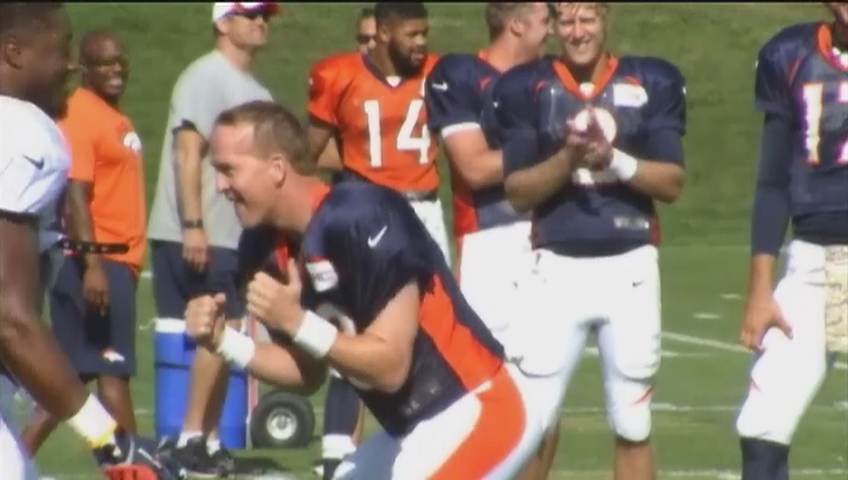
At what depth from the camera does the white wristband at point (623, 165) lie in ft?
26.0

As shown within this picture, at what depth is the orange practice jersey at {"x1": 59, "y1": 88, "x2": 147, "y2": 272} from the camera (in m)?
9.46

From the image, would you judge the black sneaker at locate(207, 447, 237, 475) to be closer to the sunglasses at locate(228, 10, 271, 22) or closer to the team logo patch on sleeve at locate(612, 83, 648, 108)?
the sunglasses at locate(228, 10, 271, 22)

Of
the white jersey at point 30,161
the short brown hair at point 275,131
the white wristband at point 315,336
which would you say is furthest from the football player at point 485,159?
the white jersey at point 30,161

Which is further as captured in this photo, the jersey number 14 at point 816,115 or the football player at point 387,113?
the football player at point 387,113

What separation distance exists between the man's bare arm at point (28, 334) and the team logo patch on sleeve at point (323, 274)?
658 millimetres

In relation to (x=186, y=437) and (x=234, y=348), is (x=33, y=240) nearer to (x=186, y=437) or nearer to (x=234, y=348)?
(x=234, y=348)

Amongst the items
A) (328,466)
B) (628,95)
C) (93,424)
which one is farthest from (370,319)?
(328,466)

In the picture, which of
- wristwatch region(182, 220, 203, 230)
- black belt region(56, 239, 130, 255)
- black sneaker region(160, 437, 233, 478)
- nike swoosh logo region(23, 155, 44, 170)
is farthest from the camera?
wristwatch region(182, 220, 203, 230)

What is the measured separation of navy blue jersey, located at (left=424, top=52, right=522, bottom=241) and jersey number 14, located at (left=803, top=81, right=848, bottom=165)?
84.2 inches

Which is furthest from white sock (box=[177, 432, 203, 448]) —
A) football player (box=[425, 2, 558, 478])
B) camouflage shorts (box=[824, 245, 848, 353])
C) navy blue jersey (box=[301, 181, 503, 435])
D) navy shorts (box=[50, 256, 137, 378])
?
navy blue jersey (box=[301, 181, 503, 435])

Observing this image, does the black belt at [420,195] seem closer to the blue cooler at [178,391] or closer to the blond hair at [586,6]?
the blue cooler at [178,391]

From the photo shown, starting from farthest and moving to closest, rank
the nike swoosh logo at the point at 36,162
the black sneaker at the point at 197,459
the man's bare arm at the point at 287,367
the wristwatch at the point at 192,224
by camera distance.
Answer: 1. the wristwatch at the point at 192,224
2. the black sneaker at the point at 197,459
3. the man's bare arm at the point at 287,367
4. the nike swoosh logo at the point at 36,162

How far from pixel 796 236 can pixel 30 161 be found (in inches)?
110

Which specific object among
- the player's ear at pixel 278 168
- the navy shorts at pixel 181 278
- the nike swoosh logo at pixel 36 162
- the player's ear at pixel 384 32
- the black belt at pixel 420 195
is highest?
the nike swoosh logo at pixel 36 162
